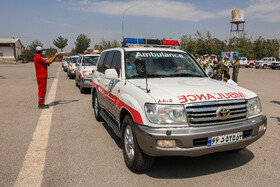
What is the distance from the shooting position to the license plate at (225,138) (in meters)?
3.09

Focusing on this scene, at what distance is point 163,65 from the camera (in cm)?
455

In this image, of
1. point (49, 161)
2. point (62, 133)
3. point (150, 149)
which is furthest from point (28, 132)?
point (150, 149)

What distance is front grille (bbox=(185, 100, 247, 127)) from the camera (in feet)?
10.1

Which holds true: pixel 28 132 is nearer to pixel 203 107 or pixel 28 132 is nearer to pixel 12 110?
pixel 12 110

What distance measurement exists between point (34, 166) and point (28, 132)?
Answer: 72.6 inches

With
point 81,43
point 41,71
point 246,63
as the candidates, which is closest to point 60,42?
point 81,43

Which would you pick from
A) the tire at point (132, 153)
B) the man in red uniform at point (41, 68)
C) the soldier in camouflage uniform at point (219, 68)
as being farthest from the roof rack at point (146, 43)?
the soldier in camouflage uniform at point (219, 68)

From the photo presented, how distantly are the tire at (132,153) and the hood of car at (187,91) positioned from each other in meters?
0.57

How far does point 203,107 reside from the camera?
10.2 feet

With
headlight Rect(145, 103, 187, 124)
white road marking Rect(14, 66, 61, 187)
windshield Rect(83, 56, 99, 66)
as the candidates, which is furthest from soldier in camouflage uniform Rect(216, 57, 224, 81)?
headlight Rect(145, 103, 187, 124)

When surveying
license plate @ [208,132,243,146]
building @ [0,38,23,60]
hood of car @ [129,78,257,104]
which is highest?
building @ [0,38,23,60]

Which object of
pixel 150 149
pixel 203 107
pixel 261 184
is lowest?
pixel 261 184

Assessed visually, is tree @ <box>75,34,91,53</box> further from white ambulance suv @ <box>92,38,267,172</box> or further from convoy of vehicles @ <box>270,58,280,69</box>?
white ambulance suv @ <box>92,38,267,172</box>

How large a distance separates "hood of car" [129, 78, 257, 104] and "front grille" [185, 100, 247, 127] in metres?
0.07
